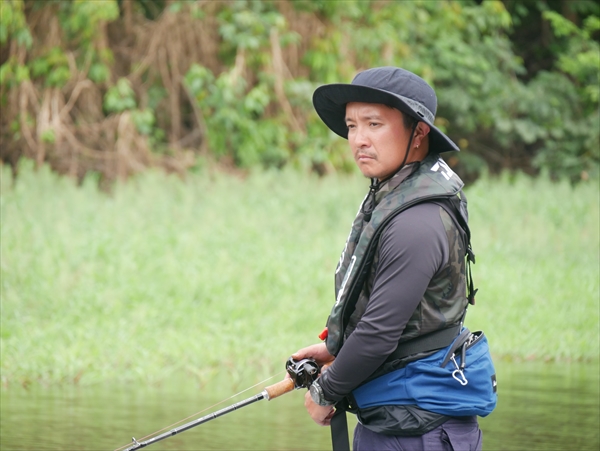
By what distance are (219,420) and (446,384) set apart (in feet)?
10.1

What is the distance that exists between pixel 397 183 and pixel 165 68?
1003cm

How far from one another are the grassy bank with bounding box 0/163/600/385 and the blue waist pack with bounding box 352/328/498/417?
351 centimetres

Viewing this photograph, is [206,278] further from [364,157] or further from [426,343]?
[426,343]

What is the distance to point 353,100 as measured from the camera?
2531mm

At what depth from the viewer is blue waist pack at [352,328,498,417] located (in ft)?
7.72

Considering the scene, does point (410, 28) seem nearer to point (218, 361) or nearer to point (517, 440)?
point (218, 361)

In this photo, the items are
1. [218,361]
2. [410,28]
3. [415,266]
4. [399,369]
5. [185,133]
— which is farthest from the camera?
[410,28]

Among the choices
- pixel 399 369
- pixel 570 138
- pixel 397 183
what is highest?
pixel 397 183

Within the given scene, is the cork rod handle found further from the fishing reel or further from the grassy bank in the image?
the grassy bank

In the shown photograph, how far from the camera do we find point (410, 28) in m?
14.8

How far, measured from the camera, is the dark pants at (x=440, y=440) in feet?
7.73

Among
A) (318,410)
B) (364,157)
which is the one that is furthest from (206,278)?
(364,157)

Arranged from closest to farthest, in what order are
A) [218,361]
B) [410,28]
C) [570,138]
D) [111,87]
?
[218,361]
[111,87]
[410,28]
[570,138]

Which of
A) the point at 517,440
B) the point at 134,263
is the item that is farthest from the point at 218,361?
the point at 517,440
